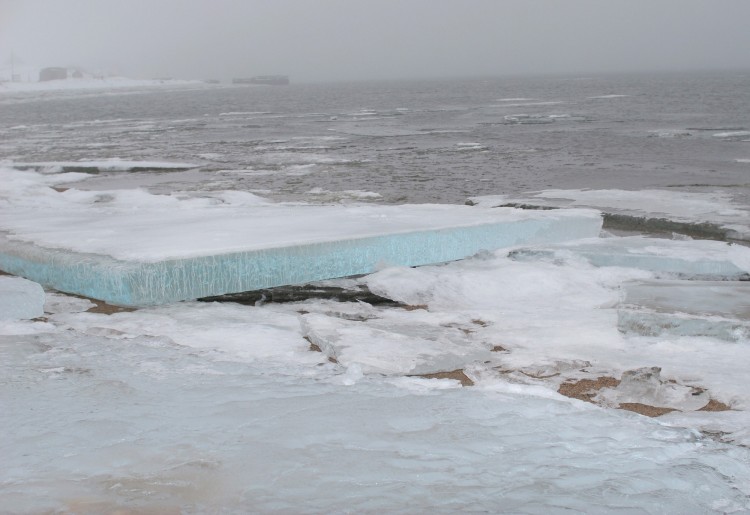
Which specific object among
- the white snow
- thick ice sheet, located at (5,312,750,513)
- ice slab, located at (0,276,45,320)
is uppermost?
the white snow

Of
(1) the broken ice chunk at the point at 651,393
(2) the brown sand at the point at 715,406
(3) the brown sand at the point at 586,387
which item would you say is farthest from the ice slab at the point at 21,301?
(2) the brown sand at the point at 715,406

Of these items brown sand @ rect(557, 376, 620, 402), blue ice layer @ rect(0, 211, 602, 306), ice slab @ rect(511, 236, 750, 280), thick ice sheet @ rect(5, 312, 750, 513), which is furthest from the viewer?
ice slab @ rect(511, 236, 750, 280)

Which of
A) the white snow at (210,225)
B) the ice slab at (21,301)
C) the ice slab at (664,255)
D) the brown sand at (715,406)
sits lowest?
the brown sand at (715,406)

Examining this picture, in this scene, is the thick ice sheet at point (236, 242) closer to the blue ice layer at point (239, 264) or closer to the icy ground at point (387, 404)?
the blue ice layer at point (239, 264)

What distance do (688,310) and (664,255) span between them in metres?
1.15

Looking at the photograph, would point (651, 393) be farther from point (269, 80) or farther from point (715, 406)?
point (269, 80)

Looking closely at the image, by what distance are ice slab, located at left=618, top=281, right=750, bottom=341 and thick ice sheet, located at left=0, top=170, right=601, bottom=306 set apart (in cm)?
133

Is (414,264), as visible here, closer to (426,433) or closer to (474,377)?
(474,377)

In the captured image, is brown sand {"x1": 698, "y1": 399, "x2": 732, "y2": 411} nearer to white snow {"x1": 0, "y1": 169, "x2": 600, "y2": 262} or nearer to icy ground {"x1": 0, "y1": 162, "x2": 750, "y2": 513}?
icy ground {"x1": 0, "y1": 162, "x2": 750, "y2": 513}

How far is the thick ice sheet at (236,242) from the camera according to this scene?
4.32 m

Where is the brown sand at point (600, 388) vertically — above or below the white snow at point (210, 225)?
below

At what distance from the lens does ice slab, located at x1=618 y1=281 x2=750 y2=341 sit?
3680 millimetres

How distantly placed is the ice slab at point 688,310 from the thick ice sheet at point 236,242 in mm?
1332

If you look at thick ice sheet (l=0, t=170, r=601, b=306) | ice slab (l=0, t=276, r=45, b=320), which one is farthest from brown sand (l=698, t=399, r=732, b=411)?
ice slab (l=0, t=276, r=45, b=320)
